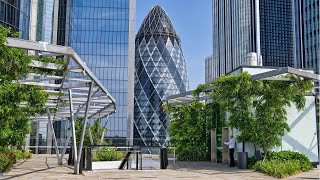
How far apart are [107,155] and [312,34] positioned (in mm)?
75492

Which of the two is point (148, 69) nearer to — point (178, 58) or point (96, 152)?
point (178, 58)

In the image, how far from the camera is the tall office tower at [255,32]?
10925 centimetres

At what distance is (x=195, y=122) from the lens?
27.2 metres

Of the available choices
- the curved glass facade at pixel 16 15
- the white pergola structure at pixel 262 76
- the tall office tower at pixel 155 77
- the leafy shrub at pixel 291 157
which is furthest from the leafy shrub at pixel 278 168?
the tall office tower at pixel 155 77

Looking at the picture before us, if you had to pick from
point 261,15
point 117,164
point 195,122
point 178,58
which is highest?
point 261,15

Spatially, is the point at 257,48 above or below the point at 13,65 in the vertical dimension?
above

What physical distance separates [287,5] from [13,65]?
377ft

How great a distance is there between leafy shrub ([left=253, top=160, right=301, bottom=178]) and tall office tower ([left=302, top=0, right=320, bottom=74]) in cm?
7066

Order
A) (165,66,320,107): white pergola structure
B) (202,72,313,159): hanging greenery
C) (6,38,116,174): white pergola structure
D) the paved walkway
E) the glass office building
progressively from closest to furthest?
1. (6,38,116,174): white pergola structure
2. the paved walkway
3. (165,66,320,107): white pergola structure
4. (202,72,313,159): hanging greenery
5. the glass office building

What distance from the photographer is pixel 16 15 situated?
130 feet

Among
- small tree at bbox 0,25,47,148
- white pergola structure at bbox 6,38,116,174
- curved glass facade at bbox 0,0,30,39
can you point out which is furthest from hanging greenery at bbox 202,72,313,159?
curved glass facade at bbox 0,0,30,39

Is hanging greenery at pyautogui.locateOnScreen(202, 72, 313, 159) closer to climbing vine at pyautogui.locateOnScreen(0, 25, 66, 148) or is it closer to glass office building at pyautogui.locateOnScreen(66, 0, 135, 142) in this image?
climbing vine at pyautogui.locateOnScreen(0, 25, 66, 148)

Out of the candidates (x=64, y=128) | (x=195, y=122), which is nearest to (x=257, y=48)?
(x=64, y=128)

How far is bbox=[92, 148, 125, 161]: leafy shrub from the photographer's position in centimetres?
2319
